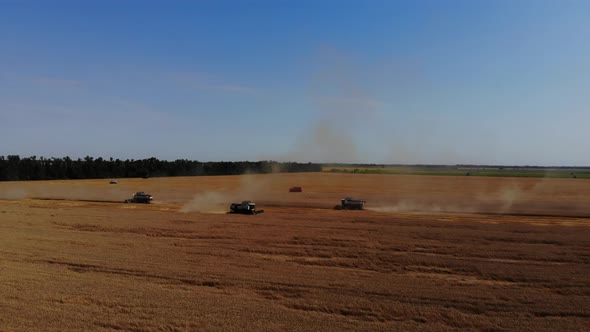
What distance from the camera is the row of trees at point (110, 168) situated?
361 ft

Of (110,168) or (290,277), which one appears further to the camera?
(110,168)

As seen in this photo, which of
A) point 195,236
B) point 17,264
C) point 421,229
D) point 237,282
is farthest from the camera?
point 421,229

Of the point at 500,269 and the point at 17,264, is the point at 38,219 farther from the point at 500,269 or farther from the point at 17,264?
the point at 500,269

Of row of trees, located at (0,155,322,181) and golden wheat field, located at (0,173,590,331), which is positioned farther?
row of trees, located at (0,155,322,181)

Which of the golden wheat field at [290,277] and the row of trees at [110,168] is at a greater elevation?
the row of trees at [110,168]

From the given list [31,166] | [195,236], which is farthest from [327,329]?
[31,166]

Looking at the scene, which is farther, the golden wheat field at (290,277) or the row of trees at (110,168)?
the row of trees at (110,168)

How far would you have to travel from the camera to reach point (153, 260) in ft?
67.5

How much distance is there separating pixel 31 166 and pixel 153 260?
4330 inches

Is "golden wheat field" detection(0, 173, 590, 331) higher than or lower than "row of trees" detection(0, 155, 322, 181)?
lower

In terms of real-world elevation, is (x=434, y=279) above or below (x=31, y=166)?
below

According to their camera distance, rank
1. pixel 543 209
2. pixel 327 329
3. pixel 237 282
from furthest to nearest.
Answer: pixel 543 209, pixel 237 282, pixel 327 329

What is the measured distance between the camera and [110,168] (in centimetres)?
12962

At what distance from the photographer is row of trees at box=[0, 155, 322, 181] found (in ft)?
361
